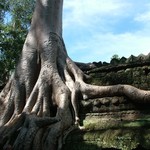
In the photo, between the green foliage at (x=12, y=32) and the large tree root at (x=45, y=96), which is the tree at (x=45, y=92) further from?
the green foliage at (x=12, y=32)

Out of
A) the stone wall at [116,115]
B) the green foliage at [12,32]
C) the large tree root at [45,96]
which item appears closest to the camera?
the stone wall at [116,115]

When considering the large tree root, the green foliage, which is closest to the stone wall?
the large tree root

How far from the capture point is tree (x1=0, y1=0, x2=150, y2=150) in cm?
551

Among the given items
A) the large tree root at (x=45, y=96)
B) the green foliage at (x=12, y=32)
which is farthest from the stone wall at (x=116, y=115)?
the green foliage at (x=12, y=32)

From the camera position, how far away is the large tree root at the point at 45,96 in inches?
215

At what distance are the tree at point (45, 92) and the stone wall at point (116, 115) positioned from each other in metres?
0.17

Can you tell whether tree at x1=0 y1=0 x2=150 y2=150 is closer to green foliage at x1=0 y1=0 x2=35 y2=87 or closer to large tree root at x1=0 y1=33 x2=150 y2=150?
large tree root at x1=0 y1=33 x2=150 y2=150

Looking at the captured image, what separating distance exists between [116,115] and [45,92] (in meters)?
1.38

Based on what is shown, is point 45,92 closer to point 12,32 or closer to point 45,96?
point 45,96

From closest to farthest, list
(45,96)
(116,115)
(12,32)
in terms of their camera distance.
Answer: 1. (116,115)
2. (45,96)
3. (12,32)

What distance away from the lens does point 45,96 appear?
644 cm

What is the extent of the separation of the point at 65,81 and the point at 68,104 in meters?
0.65

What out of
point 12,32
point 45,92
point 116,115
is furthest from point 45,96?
point 12,32

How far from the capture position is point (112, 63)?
270 inches
